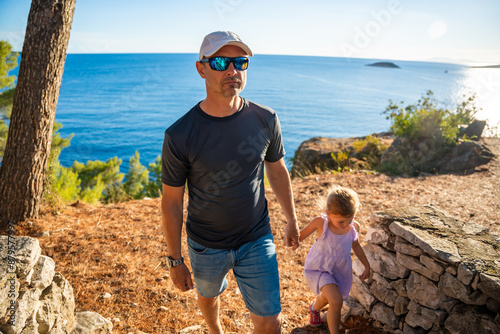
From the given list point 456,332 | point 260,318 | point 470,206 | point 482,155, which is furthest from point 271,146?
point 482,155

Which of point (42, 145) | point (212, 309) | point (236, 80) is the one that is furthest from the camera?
point (42, 145)

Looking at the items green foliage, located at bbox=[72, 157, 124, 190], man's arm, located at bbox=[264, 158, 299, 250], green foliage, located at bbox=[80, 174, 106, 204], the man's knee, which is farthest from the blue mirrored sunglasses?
green foliage, located at bbox=[72, 157, 124, 190]

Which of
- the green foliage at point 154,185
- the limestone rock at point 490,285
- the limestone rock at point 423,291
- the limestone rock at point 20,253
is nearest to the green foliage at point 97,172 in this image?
the green foliage at point 154,185

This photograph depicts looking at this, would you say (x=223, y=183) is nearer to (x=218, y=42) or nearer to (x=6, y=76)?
(x=218, y=42)

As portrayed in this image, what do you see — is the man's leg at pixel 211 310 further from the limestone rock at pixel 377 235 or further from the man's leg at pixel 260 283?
the limestone rock at pixel 377 235

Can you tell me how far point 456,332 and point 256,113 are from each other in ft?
7.61

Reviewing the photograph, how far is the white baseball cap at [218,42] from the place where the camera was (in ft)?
7.78

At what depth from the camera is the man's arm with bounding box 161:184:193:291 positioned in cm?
246

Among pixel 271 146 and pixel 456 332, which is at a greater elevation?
pixel 271 146

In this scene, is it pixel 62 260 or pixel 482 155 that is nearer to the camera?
pixel 62 260

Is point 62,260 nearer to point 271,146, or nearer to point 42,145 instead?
point 42,145

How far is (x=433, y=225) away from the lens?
324 cm

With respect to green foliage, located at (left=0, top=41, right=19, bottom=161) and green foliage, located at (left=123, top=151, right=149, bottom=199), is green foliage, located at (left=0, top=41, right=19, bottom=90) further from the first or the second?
green foliage, located at (left=123, top=151, right=149, bottom=199)

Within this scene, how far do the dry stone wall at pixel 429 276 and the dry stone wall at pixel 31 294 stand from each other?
2.63 meters
